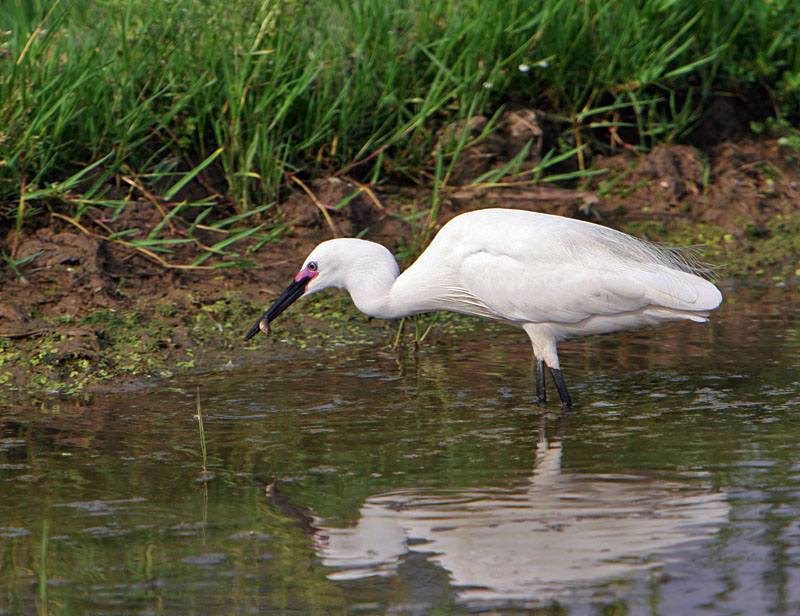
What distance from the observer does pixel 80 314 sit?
5609 mm

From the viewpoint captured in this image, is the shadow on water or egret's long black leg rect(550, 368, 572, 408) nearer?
the shadow on water

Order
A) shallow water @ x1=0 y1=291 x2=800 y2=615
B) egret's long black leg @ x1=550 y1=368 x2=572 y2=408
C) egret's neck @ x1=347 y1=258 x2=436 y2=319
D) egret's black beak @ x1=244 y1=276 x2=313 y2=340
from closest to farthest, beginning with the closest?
shallow water @ x1=0 y1=291 x2=800 y2=615, egret's long black leg @ x1=550 y1=368 x2=572 y2=408, egret's neck @ x1=347 y1=258 x2=436 y2=319, egret's black beak @ x1=244 y1=276 x2=313 y2=340

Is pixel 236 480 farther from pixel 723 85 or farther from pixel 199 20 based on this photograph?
pixel 723 85

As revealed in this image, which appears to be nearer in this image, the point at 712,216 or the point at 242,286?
the point at 242,286

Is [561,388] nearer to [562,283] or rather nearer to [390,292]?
[562,283]

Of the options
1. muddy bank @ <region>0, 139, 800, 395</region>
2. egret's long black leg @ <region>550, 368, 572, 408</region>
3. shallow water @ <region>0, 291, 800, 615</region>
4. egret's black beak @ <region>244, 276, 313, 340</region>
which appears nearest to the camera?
shallow water @ <region>0, 291, 800, 615</region>

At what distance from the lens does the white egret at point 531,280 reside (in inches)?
187

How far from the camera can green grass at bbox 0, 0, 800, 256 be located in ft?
19.6

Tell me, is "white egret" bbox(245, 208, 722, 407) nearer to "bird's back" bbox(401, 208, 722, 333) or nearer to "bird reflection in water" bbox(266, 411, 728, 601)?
"bird's back" bbox(401, 208, 722, 333)

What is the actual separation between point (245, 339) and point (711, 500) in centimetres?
265

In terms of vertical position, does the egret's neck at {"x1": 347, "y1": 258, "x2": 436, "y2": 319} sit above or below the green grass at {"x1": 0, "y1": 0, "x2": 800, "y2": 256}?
below

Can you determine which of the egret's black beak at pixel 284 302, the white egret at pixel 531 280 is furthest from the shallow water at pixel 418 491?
the white egret at pixel 531 280

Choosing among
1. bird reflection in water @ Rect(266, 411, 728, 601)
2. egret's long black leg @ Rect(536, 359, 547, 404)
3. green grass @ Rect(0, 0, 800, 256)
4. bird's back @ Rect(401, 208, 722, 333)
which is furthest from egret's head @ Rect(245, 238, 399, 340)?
bird reflection in water @ Rect(266, 411, 728, 601)

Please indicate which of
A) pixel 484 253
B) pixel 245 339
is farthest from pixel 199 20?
pixel 484 253
